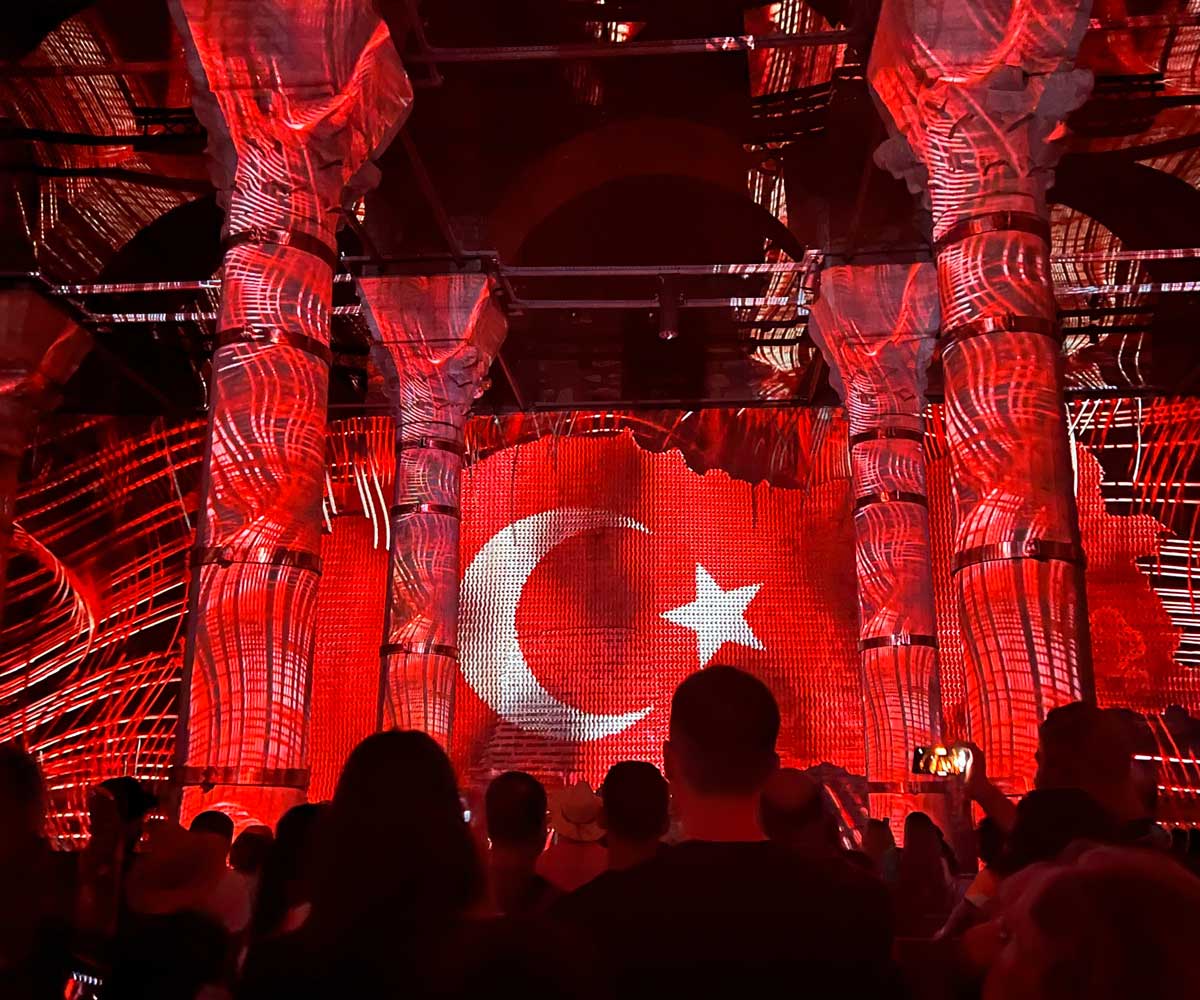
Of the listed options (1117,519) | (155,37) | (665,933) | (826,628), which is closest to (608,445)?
(826,628)

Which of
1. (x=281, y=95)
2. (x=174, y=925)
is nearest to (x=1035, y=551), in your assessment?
(x=281, y=95)

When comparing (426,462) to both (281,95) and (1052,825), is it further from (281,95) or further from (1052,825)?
(1052,825)

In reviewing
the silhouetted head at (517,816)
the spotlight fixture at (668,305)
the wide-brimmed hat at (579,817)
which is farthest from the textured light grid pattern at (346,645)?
the silhouetted head at (517,816)

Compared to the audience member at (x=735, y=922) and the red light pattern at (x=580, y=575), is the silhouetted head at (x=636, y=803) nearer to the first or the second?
the audience member at (x=735, y=922)

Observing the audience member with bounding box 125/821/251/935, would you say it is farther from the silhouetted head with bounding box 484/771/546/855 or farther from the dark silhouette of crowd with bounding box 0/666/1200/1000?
the silhouetted head with bounding box 484/771/546/855

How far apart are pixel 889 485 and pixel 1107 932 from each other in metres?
9.71

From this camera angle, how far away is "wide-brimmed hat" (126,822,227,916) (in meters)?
2.32

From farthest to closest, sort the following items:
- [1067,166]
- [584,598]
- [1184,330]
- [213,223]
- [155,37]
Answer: [584,598]
[1184,330]
[213,223]
[1067,166]
[155,37]

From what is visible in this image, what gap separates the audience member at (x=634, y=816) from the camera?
2377mm

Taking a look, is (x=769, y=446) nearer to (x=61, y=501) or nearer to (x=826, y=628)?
(x=826, y=628)

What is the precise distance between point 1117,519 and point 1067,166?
4339 mm

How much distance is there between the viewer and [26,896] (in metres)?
2.03

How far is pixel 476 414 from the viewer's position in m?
14.0

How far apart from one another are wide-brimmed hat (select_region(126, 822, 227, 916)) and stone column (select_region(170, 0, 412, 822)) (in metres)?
3.44
